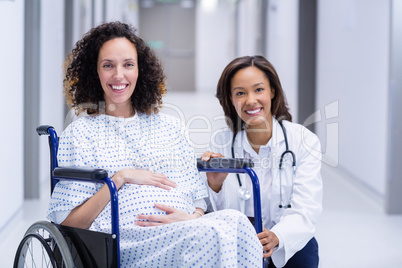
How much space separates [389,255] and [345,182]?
1795 mm

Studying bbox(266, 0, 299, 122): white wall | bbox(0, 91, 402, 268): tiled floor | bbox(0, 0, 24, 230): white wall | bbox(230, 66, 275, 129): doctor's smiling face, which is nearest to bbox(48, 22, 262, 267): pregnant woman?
bbox(230, 66, 275, 129): doctor's smiling face

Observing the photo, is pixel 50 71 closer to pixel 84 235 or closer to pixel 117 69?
pixel 117 69

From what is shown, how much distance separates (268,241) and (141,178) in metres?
0.44

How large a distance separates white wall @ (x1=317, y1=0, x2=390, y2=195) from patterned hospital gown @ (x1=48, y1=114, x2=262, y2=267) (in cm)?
218

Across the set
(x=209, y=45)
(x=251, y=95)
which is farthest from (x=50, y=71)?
(x=209, y=45)

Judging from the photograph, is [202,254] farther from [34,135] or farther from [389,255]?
[34,135]

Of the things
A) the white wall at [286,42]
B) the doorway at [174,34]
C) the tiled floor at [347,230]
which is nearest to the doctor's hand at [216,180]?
the tiled floor at [347,230]

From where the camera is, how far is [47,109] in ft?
13.7

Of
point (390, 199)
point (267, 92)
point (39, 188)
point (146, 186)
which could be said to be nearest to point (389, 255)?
point (390, 199)

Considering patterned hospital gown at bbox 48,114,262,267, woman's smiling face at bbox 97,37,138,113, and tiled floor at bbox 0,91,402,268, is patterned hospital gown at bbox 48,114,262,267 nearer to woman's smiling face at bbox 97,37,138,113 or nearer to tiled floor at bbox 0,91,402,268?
woman's smiling face at bbox 97,37,138,113

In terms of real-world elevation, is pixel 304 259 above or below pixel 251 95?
below

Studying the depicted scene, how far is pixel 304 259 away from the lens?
6.14 ft

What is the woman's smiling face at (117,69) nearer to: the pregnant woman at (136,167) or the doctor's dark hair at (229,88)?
the pregnant woman at (136,167)

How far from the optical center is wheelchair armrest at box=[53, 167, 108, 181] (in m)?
1.44
